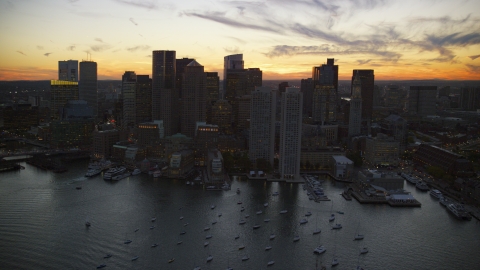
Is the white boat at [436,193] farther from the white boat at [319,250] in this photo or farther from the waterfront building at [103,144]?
the waterfront building at [103,144]

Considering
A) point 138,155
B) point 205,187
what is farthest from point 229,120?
point 205,187

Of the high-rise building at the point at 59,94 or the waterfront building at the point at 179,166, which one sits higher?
the high-rise building at the point at 59,94

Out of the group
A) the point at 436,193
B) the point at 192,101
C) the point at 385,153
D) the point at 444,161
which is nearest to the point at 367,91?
the point at 385,153

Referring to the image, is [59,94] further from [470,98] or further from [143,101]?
[470,98]

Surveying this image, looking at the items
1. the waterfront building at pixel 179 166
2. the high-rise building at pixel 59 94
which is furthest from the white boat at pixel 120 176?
the high-rise building at pixel 59 94

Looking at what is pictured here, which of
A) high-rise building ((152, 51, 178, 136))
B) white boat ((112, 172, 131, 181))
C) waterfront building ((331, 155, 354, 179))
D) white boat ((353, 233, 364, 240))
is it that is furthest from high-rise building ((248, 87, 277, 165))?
high-rise building ((152, 51, 178, 136))

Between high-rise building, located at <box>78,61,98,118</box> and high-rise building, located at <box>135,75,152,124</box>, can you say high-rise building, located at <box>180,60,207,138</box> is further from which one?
high-rise building, located at <box>78,61,98,118</box>
